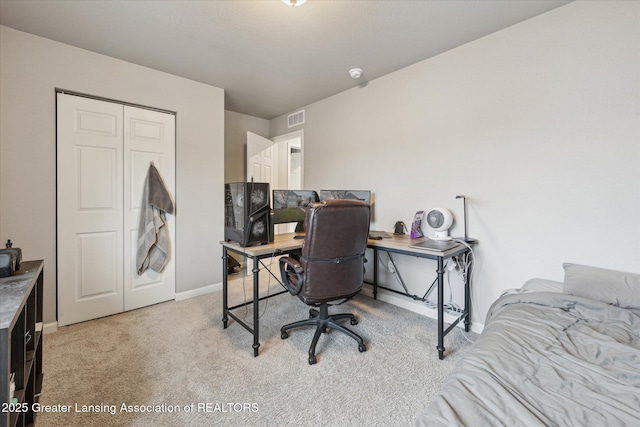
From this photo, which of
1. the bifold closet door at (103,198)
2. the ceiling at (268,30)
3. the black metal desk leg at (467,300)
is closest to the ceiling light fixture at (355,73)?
the ceiling at (268,30)

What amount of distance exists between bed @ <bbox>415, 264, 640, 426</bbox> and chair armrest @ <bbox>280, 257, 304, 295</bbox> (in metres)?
1.17

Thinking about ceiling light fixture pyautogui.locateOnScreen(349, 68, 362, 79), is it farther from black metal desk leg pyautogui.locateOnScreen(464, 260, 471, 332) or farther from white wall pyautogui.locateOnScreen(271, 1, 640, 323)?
black metal desk leg pyautogui.locateOnScreen(464, 260, 471, 332)

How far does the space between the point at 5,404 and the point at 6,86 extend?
2.63 meters

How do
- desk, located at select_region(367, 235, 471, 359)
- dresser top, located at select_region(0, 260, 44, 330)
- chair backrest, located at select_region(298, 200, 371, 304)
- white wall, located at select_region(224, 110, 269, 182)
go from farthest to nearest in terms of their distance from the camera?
1. white wall, located at select_region(224, 110, 269, 182)
2. desk, located at select_region(367, 235, 471, 359)
3. chair backrest, located at select_region(298, 200, 371, 304)
4. dresser top, located at select_region(0, 260, 44, 330)

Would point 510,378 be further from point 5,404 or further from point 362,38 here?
point 362,38

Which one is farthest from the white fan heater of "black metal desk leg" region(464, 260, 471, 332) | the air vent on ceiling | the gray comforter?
the air vent on ceiling

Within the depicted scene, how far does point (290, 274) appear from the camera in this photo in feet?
7.04

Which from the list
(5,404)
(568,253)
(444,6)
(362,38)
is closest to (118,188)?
(5,404)

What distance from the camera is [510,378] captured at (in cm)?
91

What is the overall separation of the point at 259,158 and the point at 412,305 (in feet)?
9.58

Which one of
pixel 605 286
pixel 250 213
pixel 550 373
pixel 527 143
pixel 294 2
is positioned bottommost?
pixel 550 373

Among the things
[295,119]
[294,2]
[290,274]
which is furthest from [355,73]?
[290,274]

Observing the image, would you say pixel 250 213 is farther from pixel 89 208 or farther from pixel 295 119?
pixel 295 119

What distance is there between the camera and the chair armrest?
1.96 meters
